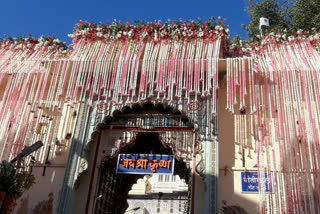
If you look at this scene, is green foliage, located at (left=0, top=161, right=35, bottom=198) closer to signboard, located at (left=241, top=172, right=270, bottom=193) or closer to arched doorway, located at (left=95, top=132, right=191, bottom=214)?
arched doorway, located at (left=95, top=132, right=191, bottom=214)

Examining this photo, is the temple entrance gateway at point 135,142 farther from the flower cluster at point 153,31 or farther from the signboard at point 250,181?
the flower cluster at point 153,31

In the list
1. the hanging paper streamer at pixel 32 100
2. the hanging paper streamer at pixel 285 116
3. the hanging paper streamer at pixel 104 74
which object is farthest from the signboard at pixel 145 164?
the hanging paper streamer at pixel 285 116

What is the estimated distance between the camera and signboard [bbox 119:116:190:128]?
734 centimetres

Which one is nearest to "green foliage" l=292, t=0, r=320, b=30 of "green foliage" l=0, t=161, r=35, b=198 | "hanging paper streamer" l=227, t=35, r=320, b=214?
"hanging paper streamer" l=227, t=35, r=320, b=214

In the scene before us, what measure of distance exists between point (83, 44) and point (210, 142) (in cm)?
376

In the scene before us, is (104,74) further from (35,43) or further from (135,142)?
(35,43)

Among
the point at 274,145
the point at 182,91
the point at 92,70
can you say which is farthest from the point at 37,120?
the point at 274,145

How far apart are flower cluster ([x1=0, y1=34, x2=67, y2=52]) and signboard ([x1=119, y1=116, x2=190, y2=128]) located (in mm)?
2425

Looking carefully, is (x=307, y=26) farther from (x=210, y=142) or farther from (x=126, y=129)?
(x=126, y=129)

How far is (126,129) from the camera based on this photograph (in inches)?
295

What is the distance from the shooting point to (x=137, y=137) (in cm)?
745

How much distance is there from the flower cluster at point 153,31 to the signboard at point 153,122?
1.80 m

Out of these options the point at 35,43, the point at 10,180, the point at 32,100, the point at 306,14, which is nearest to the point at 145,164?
the point at 10,180

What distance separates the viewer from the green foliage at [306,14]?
1073 cm
